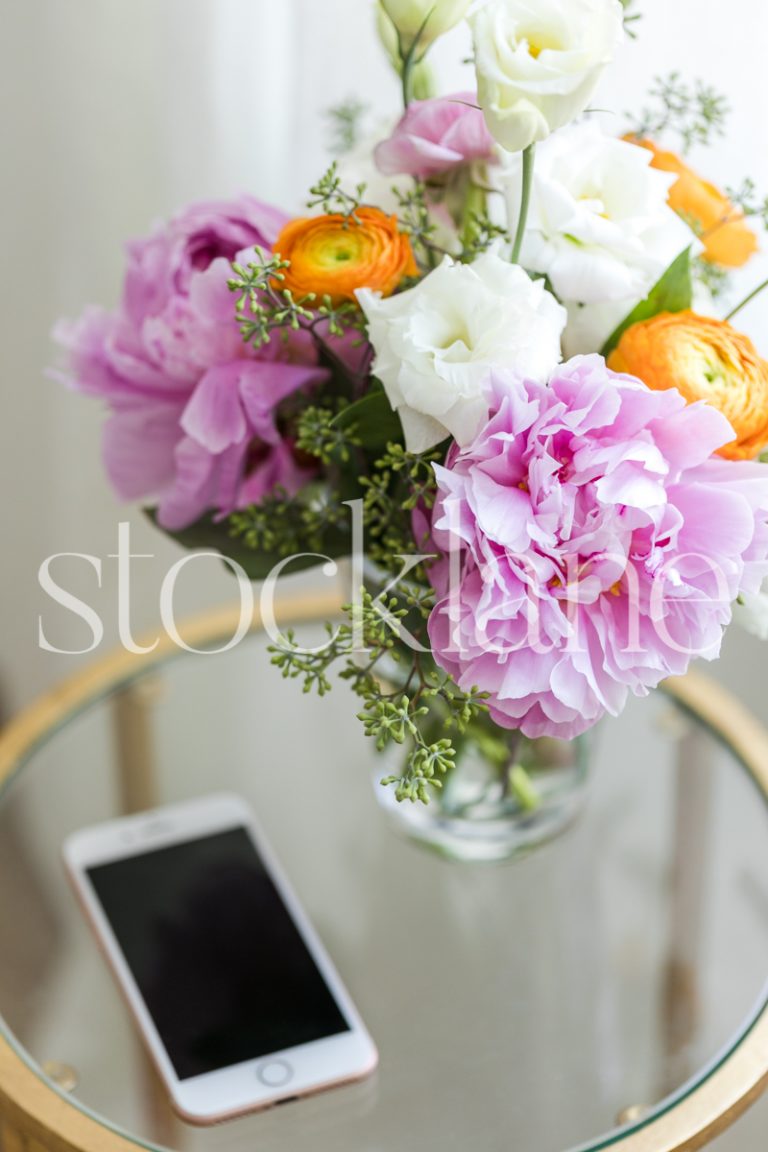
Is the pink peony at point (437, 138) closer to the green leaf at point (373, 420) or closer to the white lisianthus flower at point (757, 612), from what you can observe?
the green leaf at point (373, 420)

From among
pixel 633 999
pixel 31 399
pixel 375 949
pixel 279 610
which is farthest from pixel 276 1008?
pixel 31 399

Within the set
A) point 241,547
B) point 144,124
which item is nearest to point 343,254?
point 241,547

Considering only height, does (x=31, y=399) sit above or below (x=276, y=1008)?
above

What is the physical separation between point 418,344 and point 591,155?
14 centimetres

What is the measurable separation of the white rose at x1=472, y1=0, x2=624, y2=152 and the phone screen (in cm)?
48

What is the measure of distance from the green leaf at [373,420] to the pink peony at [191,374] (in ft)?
0.15

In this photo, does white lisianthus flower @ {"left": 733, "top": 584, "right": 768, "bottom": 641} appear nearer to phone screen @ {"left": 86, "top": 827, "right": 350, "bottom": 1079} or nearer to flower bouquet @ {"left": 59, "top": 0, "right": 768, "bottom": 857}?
flower bouquet @ {"left": 59, "top": 0, "right": 768, "bottom": 857}

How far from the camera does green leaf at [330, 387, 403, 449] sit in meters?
0.61

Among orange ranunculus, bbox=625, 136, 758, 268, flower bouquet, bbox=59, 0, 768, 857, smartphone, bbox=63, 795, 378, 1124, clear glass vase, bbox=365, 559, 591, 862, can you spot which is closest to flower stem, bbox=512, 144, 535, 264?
flower bouquet, bbox=59, 0, 768, 857

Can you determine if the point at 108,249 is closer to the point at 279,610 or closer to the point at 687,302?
the point at 279,610

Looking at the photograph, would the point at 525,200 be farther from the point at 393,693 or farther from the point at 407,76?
the point at 393,693

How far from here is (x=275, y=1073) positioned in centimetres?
70

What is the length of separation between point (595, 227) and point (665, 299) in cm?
6

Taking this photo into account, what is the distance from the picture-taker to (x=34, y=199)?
3.82 feet
